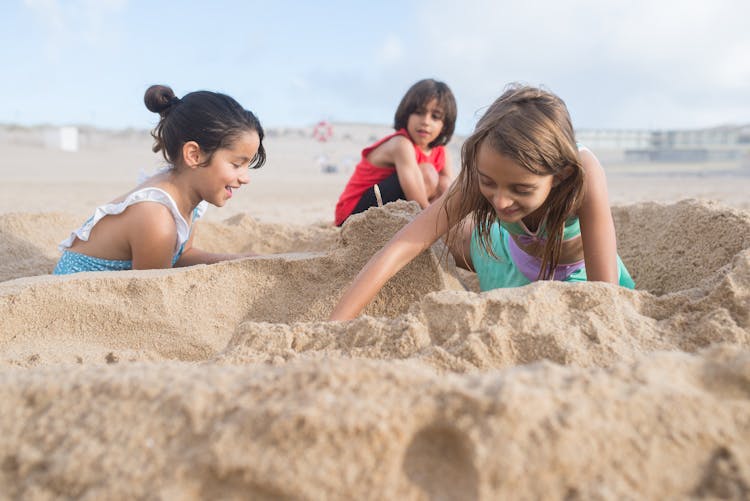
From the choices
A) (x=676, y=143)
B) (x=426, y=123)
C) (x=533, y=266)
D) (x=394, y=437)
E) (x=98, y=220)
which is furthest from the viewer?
(x=676, y=143)

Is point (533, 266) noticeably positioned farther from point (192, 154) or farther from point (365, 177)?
point (365, 177)

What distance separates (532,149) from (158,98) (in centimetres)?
192

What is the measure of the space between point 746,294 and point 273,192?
9.59m

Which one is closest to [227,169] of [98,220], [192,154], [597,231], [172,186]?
[192,154]

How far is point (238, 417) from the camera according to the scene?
105cm

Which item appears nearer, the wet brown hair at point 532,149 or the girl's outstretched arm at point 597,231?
the wet brown hair at point 532,149

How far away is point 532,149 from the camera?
1.92m

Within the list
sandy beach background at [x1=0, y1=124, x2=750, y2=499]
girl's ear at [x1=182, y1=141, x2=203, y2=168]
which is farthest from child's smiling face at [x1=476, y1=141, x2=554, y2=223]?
girl's ear at [x1=182, y1=141, x2=203, y2=168]

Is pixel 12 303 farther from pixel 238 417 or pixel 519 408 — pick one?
pixel 519 408

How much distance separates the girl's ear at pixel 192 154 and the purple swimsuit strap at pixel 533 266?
155 cm

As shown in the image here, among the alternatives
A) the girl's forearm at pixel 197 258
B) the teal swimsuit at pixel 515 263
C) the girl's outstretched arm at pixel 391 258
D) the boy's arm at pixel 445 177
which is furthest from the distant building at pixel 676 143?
the girl's outstretched arm at pixel 391 258

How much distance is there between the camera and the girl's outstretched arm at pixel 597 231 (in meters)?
2.15

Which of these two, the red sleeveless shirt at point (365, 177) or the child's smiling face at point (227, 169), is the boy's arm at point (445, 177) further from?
the child's smiling face at point (227, 169)

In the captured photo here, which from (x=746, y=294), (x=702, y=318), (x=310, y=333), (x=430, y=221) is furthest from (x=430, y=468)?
(x=430, y=221)
